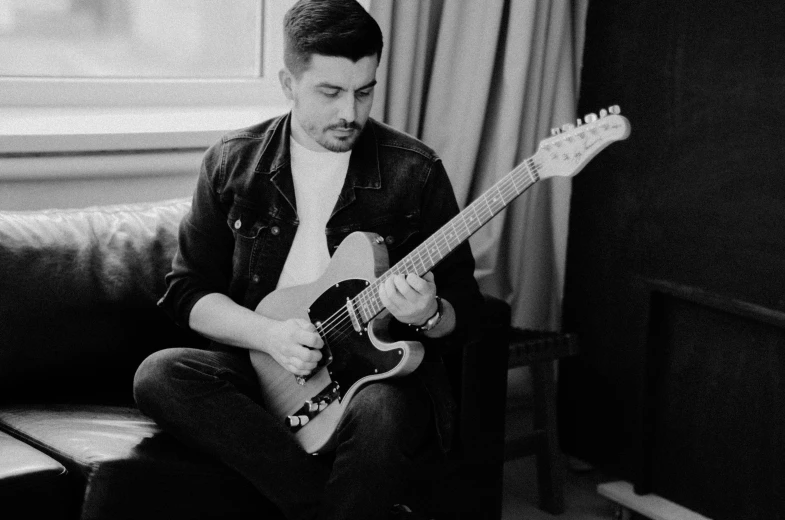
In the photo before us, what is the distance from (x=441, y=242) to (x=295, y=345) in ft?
1.11

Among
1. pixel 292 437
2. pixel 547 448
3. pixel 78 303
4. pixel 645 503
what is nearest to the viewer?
pixel 292 437

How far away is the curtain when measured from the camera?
9.27 ft

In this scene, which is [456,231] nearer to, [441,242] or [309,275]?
[441,242]

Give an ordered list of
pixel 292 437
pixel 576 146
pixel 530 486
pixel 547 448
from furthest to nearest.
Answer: pixel 530 486 → pixel 547 448 → pixel 292 437 → pixel 576 146

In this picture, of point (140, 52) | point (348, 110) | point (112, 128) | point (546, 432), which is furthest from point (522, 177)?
point (140, 52)

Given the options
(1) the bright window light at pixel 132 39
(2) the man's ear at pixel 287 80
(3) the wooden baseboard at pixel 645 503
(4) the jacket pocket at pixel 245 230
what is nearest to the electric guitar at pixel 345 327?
(4) the jacket pocket at pixel 245 230

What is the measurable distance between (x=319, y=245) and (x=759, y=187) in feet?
3.34

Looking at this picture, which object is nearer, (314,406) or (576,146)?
(576,146)

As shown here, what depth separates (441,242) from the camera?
6.32ft

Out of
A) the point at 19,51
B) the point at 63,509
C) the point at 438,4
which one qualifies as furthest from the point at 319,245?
the point at 19,51

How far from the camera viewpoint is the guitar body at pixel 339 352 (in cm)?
201

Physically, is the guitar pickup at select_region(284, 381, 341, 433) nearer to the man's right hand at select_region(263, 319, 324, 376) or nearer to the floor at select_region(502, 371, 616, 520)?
the man's right hand at select_region(263, 319, 324, 376)

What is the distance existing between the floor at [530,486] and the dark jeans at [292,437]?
88cm

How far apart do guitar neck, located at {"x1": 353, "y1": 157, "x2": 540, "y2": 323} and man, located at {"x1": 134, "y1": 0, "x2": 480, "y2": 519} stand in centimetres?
4
